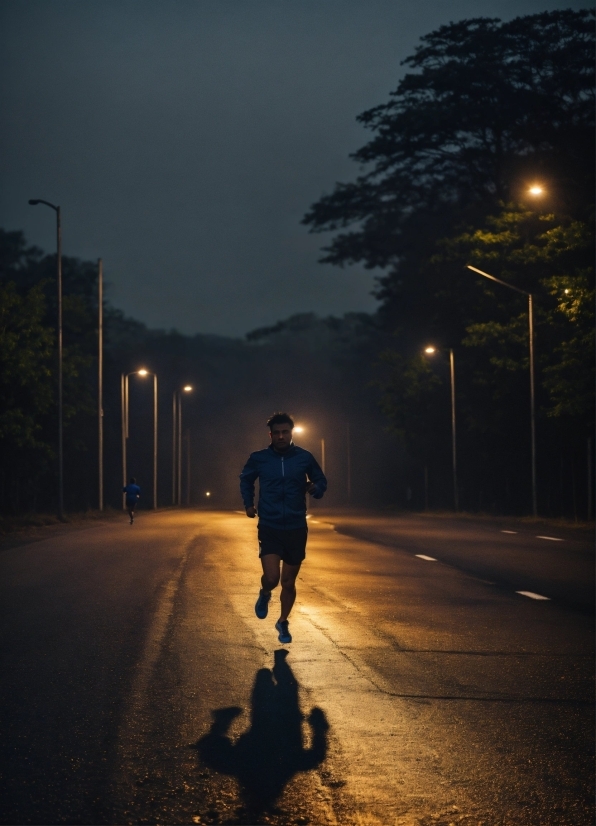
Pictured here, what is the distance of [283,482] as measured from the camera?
1084 centimetres

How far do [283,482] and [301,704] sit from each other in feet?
10.5

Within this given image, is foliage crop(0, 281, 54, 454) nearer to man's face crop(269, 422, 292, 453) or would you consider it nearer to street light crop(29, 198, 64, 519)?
street light crop(29, 198, 64, 519)

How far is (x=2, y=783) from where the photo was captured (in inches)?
232

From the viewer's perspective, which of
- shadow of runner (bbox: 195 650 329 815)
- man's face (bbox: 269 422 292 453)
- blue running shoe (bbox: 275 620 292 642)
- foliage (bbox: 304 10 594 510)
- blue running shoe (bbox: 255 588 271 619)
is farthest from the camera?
foliage (bbox: 304 10 594 510)

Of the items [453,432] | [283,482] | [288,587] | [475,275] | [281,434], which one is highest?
[475,275]

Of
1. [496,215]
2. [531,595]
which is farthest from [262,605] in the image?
[496,215]

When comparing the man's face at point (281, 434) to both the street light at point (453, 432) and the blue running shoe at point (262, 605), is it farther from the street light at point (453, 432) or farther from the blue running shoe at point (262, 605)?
the street light at point (453, 432)

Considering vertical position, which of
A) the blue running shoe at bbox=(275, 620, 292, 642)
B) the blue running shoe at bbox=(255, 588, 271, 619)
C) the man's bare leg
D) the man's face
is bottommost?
the blue running shoe at bbox=(275, 620, 292, 642)

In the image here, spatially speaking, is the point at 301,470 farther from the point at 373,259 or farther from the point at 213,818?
the point at 373,259

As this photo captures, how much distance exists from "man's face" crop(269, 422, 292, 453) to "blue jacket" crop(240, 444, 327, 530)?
114mm

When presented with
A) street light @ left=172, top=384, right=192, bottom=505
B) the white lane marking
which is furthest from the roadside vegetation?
the white lane marking

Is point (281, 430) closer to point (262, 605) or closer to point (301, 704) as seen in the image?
point (262, 605)

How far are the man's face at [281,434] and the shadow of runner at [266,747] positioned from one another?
2.92m

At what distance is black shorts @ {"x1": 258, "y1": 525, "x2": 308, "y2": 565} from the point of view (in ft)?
35.6
